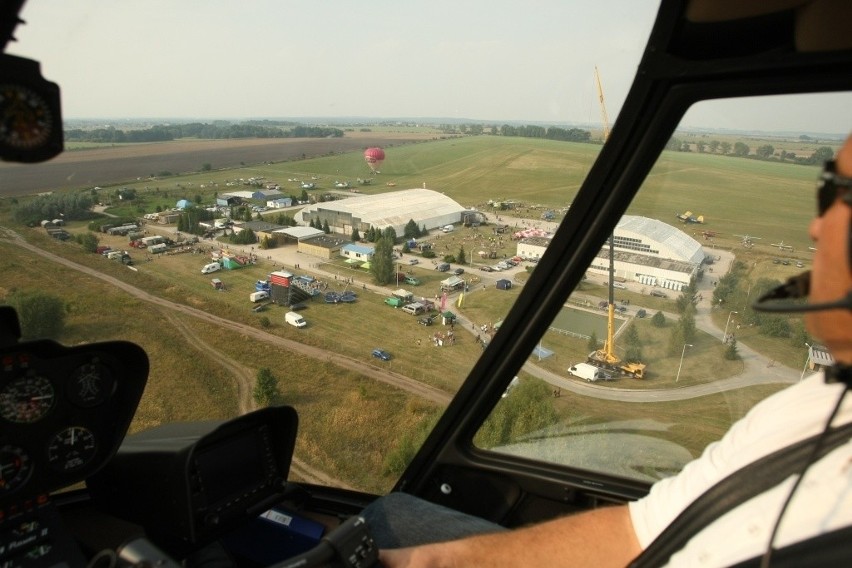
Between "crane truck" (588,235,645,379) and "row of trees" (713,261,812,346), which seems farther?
"crane truck" (588,235,645,379)

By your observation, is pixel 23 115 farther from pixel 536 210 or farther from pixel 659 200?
pixel 659 200

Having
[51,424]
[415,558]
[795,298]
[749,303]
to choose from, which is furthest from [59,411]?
[749,303]

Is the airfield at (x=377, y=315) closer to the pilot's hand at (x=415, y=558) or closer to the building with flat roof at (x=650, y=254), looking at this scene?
the building with flat roof at (x=650, y=254)

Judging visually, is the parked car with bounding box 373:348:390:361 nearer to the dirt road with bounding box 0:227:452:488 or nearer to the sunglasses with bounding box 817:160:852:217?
the dirt road with bounding box 0:227:452:488

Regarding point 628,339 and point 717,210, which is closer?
point 717,210

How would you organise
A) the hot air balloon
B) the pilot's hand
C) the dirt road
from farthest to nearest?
1. the hot air balloon
2. the dirt road
3. the pilot's hand

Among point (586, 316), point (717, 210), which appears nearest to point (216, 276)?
point (586, 316)

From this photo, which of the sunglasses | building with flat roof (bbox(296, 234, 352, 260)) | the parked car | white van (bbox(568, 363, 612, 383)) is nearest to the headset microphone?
the sunglasses
